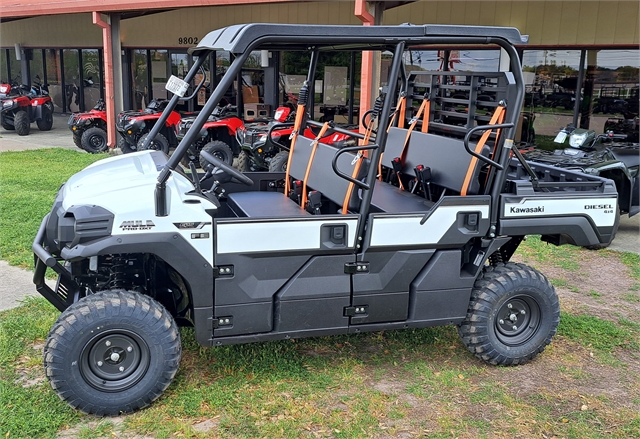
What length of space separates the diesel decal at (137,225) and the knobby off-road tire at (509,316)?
1.99 meters

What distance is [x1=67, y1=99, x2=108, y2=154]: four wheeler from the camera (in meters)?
13.1

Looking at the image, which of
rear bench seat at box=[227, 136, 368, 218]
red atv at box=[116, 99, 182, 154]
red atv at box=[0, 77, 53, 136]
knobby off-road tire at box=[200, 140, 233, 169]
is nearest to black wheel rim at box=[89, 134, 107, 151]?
red atv at box=[116, 99, 182, 154]

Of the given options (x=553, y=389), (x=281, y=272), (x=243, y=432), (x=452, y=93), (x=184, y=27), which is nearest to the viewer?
(x=243, y=432)

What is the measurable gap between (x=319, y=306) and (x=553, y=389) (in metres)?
1.50

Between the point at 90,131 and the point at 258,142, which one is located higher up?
the point at 258,142

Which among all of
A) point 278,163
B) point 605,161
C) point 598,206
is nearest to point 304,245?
point 598,206

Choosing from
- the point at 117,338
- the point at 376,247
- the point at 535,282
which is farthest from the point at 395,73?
the point at 117,338

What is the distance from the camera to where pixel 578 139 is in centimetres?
760

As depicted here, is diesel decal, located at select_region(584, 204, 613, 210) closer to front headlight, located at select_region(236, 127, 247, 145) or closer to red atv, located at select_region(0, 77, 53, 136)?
front headlight, located at select_region(236, 127, 247, 145)

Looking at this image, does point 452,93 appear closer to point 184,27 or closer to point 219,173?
point 219,173

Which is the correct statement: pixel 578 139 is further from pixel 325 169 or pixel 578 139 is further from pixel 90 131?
pixel 90 131

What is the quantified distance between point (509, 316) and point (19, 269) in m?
4.06

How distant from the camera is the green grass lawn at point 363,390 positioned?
3330 mm

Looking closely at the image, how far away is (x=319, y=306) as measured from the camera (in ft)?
11.9
